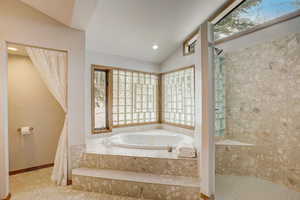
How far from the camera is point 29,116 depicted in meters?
2.83

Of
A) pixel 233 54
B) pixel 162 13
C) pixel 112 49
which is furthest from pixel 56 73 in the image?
pixel 233 54

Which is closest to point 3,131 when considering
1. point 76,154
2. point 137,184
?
point 76,154

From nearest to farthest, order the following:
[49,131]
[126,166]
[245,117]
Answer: [126,166], [245,117], [49,131]

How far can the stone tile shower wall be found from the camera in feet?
7.18

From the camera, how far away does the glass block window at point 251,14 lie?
185cm

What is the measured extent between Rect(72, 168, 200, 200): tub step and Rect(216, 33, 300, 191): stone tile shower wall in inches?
26.4

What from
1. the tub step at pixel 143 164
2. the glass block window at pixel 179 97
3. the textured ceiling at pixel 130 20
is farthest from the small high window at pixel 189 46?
the tub step at pixel 143 164

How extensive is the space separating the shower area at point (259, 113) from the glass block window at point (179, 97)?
2.68 feet

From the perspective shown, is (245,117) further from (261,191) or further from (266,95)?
(261,191)

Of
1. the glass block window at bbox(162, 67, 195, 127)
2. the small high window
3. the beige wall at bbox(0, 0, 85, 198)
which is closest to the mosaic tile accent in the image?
the beige wall at bbox(0, 0, 85, 198)

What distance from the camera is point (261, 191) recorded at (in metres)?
2.14

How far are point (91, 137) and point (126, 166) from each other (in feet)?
4.44

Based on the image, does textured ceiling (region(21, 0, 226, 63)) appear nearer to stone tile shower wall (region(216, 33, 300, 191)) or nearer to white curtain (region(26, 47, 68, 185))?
white curtain (region(26, 47, 68, 185))

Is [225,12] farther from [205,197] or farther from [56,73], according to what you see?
[56,73]
